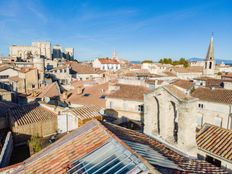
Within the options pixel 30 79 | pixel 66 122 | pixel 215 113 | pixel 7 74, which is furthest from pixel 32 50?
pixel 66 122

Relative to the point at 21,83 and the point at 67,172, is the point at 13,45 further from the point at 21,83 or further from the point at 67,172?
the point at 67,172

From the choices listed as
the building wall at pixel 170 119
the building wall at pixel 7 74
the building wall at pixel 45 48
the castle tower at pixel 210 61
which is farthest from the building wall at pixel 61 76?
the building wall at pixel 45 48

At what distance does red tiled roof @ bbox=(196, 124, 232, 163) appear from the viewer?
10.8 meters

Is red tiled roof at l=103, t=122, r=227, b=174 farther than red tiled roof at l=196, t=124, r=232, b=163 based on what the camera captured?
No

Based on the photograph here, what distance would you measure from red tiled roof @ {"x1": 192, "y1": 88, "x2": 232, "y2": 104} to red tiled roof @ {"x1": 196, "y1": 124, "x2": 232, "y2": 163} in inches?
507

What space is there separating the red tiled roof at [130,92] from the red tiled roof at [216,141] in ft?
39.7

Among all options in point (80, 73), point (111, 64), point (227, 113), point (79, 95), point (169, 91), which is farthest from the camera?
point (111, 64)

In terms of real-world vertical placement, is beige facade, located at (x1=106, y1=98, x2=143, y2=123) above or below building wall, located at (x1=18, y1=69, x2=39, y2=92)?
below

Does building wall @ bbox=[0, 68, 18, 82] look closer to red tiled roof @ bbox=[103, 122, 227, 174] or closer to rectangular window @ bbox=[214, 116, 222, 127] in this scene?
rectangular window @ bbox=[214, 116, 222, 127]

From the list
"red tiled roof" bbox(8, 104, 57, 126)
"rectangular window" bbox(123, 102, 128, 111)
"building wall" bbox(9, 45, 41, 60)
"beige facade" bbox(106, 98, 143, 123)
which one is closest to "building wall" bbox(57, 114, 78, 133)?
"red tiled roof" bbox(8, 104, 57, 126)

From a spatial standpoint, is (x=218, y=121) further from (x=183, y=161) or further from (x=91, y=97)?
(x=183, y=161)

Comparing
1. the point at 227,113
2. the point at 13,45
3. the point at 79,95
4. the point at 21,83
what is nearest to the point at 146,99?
the point at 227,113

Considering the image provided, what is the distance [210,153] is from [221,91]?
1772 centimetres

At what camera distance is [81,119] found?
490 inches
